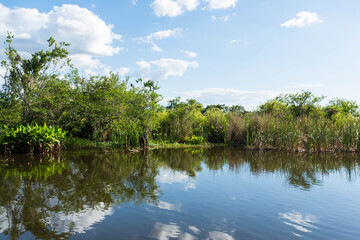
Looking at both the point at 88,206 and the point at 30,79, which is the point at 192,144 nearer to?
the point at 30,79

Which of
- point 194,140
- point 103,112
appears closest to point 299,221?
point 103,112

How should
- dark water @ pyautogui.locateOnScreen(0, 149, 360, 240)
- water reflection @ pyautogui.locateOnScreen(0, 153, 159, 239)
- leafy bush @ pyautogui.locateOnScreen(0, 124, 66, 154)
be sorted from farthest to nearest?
leafy bush @ pyautogui.locateOnScreen(0, 124, 66, 154) < water reflection @ pyautogui.locateOnScreen(0, 153, 159, 239) < dark water @ pyautogui.locateOnScreen(0, 149, 360, 240)

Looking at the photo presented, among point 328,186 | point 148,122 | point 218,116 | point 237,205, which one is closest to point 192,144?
point 218,116

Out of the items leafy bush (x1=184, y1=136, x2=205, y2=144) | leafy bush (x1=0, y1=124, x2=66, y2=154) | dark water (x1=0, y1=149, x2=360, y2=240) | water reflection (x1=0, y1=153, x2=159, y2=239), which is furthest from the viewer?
leafy bush (x1=184, y1=136, x2=205, y2=144)

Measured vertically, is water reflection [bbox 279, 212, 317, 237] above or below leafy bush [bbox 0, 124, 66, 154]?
below

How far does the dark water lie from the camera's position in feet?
13.0

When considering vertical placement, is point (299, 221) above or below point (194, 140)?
below

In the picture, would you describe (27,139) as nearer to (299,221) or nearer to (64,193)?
(64,193)

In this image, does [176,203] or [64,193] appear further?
A: [64,193]

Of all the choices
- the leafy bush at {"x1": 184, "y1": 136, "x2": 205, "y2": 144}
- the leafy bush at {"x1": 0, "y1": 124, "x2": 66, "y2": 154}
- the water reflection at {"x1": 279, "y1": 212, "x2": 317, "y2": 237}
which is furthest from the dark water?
the leafy bush at {"x1": 184, "y1": 136, "x2": 205, "y2": 144}

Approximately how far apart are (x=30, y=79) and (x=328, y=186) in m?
13.8

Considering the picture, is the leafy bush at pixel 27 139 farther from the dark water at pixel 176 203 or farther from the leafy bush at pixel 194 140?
the leafy bush at pixel 194 140

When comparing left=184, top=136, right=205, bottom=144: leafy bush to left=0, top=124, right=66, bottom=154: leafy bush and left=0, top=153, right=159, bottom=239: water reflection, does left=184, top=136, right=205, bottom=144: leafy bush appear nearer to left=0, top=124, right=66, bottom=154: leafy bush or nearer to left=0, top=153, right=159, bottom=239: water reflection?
left=0, top=124, right=66, bottom=154: leafy bush

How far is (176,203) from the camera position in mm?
5293
